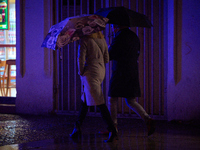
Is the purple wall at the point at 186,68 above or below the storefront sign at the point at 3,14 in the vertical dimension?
below

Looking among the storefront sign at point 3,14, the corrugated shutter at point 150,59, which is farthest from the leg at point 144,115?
the storefront sign at point 3,14

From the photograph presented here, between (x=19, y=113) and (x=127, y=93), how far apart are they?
4079 millimetres

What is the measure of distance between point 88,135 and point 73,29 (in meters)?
2.02

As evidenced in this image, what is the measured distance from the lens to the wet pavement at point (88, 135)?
4613 millimetres

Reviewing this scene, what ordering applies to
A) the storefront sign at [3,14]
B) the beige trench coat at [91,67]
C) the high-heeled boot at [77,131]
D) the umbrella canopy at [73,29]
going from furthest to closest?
the storefront sign at [3,14], the high-heeled boot at [77,131], the beige trench coat at [91,67], the umbrella canopy at [73,29]

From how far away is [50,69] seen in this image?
7863 mm

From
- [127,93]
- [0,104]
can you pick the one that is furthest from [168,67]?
[0,104]

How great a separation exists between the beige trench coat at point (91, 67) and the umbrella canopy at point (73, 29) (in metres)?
0.18

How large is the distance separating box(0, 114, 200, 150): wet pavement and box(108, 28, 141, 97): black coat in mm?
848

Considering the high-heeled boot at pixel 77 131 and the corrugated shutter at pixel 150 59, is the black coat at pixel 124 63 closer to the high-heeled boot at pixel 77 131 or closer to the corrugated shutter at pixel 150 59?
the high-heeled boot at pixel 77 131

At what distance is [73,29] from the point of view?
4590 millimetres

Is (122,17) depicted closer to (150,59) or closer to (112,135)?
(112,135)

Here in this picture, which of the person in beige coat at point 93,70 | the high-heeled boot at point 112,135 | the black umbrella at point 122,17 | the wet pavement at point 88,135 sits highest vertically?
the black umbrella at point 122,17

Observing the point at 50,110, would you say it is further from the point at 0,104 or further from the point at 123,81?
the point at 123,81
